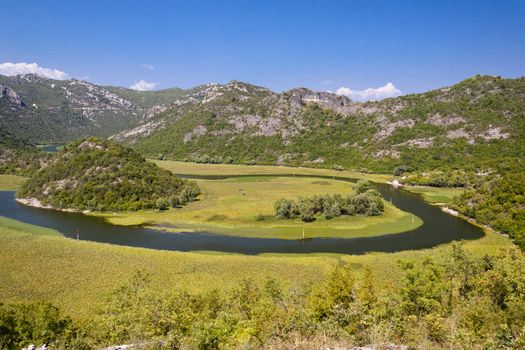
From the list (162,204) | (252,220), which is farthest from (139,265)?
(162,204)

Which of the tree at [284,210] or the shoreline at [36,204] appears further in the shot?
the shoreline at [36,204]

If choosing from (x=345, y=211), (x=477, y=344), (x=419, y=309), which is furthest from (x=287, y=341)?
(x=345, y=211)

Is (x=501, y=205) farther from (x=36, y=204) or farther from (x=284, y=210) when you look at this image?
(x=36, y=204)

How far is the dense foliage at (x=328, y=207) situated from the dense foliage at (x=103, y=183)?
3748cm

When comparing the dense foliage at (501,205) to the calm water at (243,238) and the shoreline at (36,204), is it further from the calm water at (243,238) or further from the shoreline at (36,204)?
the shoreline at (36,204)

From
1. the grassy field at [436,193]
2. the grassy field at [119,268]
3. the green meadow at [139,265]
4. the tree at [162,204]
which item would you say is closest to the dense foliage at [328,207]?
the green meadow at [139,265]

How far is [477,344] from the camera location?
64.0 feet

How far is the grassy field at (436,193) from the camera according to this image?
438 feet

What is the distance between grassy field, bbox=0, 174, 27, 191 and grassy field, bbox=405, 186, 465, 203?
6557 inches

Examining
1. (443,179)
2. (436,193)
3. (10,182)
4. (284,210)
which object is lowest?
(10,182)

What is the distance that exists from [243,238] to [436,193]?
9587 cm

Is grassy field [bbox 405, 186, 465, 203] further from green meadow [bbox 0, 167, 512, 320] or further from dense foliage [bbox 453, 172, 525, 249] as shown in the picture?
green meadow [bbox 0, 167, 512, 320]

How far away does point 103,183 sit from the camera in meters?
125

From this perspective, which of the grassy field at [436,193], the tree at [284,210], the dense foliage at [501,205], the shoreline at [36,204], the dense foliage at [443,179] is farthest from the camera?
the dense foliage at [443,179]
